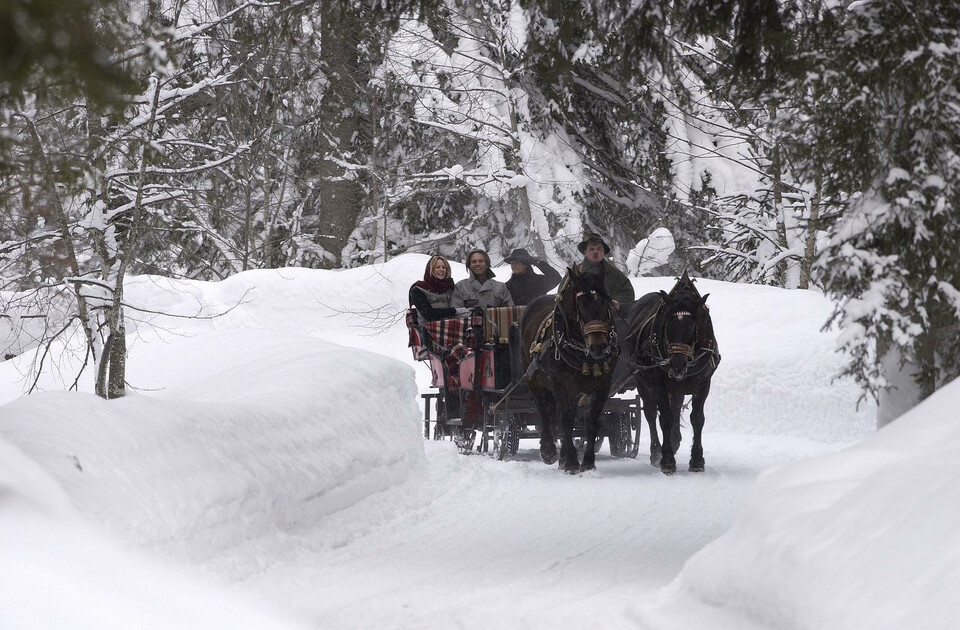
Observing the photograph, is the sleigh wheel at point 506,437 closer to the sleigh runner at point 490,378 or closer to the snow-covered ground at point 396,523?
the sleigh runner at point 490,378

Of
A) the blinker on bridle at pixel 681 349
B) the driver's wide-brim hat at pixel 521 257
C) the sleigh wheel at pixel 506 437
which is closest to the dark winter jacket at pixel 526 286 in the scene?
the driver's wide-brim hat at pixel 521 257

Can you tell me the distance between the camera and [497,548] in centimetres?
746

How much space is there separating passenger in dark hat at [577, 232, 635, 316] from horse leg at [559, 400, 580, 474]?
3.64 feet

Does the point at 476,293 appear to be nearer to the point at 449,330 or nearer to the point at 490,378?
the point at 449,330

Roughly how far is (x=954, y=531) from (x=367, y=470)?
6169mm

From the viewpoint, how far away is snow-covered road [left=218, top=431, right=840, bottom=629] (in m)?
5.54

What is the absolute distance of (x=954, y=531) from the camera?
149 inches

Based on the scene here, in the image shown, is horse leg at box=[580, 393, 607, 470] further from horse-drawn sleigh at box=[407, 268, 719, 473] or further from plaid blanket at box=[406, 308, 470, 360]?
plaid blanket at box=[406, 308, 470, 360]

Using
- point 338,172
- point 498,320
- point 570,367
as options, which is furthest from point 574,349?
point 338,172

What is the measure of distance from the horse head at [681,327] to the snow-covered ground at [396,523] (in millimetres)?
1112

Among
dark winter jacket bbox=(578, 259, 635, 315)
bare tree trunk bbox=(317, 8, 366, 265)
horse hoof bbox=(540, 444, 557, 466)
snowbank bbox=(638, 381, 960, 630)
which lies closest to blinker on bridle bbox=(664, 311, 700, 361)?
dark winter jacket bbox=(578, 259, 635, 315)

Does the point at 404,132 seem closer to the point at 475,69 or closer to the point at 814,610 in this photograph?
the point at 475,69

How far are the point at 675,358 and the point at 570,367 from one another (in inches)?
39.7

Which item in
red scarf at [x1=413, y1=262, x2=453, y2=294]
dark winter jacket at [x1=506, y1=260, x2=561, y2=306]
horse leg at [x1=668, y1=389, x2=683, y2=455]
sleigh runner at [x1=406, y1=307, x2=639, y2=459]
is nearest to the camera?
horse leg at [x1=668, y1=389, x2=683, y2=455]
